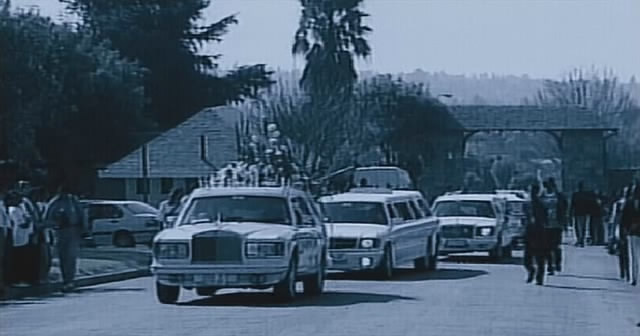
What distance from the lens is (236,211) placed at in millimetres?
22562

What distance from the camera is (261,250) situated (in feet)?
69.9

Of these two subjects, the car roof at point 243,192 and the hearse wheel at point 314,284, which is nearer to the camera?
the car roof at point 243,192

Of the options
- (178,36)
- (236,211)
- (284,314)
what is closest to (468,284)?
(236,211)

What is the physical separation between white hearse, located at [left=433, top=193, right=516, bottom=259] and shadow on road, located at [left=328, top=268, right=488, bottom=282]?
295cm

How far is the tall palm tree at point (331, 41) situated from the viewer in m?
66.2

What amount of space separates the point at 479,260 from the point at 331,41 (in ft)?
107

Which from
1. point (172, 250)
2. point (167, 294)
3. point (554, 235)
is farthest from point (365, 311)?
point (554, 235)

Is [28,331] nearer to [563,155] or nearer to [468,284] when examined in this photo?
[468,284]

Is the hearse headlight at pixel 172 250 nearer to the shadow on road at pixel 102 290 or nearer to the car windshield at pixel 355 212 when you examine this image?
the shadow on road at pixel 102 290

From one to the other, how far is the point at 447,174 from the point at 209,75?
41.4ft

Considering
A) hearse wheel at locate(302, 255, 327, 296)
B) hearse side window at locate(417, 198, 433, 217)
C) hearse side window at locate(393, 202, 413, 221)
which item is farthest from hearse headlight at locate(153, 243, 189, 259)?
hearse side window at locate(417, 198, 433, 217)

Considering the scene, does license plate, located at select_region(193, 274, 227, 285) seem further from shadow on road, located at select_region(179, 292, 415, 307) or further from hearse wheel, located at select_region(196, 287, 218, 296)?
hearse wheel, located at select_region(196, 287, 218, 296)

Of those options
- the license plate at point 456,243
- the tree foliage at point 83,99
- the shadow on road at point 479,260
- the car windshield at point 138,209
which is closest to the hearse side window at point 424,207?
the license plate at point 456,243

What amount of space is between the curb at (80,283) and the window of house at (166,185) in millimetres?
30690
